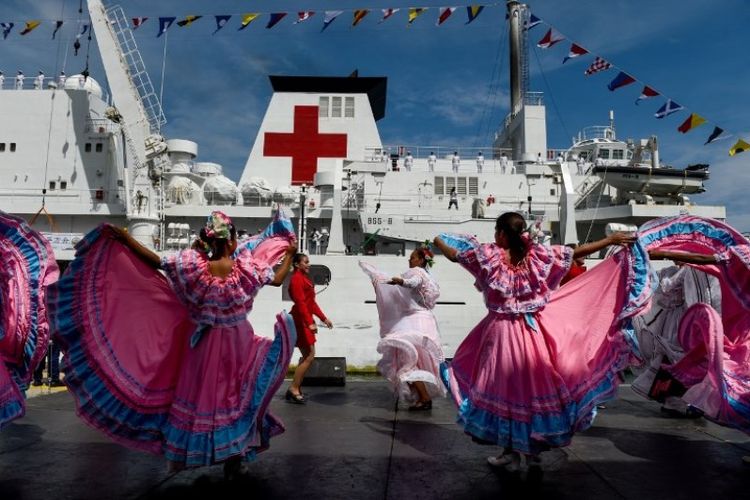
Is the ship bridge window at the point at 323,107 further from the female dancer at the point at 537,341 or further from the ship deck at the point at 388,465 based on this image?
the female dancer at the point at 537,341

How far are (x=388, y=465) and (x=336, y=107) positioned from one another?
1701cm

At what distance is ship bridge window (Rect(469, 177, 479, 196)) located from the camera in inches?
605

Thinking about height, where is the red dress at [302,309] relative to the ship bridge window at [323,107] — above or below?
below

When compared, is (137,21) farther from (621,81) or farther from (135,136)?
(621,81)

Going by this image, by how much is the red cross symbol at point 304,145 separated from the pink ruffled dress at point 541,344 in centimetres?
1501

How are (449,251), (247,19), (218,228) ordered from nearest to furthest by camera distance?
(218,228) → (449,251) → (247,19)

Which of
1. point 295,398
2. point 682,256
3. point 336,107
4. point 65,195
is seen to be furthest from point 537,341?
point 336,107

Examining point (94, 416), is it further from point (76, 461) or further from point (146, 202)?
point (146, 202)

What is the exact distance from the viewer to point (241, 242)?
3623 mm

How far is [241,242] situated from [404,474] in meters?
1.80

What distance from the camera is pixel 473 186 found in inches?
607

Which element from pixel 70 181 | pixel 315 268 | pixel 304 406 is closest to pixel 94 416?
pixel 304 406

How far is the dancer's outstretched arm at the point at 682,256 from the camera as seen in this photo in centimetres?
359

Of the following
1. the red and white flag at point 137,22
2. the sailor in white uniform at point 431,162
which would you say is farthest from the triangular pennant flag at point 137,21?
the sailor in white uniform at point 431,162
